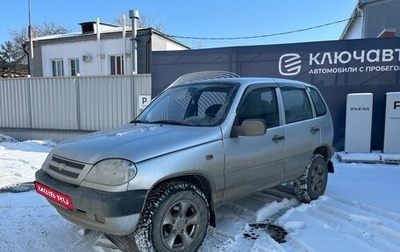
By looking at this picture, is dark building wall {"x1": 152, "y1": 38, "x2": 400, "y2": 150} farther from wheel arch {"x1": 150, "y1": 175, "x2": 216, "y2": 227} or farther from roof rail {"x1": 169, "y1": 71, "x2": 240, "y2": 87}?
wheel arch {"x1": 150, "y1": 175, "x2": 216, "y2": 227}

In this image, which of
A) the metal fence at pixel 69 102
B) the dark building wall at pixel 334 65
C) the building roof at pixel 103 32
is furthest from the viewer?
the building roof at pixel 103 32

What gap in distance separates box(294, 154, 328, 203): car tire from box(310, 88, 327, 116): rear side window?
2.20 feet

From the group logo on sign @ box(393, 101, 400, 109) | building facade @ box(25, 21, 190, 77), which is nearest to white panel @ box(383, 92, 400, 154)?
logo on sign @ box(393, 101, 400, 109)

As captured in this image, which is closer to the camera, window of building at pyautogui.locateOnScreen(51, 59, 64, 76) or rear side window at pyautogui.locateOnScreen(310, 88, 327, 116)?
rear side window at pyautogui.locateOnScreen(310, 88, 327, 116)

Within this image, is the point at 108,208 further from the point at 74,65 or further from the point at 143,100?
the point at 74,65

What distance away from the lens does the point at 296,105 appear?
4.72 meters

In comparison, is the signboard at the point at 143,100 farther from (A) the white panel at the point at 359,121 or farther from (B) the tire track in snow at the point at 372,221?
(B) the tire track in snow at the point at 372,221

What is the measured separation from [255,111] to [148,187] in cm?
176

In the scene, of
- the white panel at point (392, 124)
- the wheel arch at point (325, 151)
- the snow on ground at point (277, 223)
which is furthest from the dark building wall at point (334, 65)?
the wheel arch at point (325, 151)

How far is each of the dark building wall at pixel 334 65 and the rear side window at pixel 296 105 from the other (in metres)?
4.31

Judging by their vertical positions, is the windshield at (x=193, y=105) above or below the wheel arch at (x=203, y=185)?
above

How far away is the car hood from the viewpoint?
295cm

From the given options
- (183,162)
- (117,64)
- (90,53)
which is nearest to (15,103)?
(117,64)

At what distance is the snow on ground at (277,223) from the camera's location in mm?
3512
